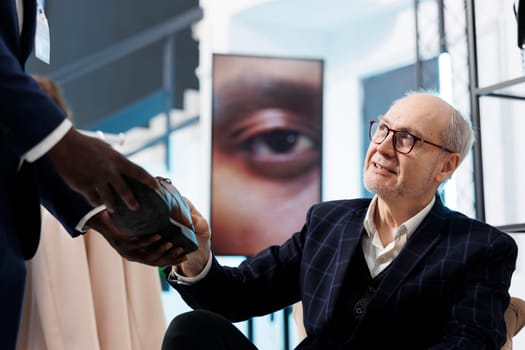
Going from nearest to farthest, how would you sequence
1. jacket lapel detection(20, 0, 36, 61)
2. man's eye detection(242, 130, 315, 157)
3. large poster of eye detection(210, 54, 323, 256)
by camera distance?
jacket lapel detection(20, 0, 36, 61) < large poster of eye detection(210, 54, 323, 256) < man's eye detection(242, 130, 315, 157)

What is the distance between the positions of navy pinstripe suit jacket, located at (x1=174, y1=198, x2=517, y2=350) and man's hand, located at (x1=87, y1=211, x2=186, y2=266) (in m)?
0.41

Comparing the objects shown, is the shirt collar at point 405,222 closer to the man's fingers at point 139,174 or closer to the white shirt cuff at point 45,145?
the man's fingers at point 139,174

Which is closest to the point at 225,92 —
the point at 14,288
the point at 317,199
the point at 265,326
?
the point at 317,199

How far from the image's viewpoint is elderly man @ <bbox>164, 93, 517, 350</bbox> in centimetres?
151

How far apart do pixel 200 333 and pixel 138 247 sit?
41 cm

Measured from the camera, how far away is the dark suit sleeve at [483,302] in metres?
1.43

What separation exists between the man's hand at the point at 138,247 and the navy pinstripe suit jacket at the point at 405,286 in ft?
1.36

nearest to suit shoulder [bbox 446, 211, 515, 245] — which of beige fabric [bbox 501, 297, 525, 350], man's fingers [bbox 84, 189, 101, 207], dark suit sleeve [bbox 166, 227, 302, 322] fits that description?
beige fabric [bbox 501, 297, 525, 350]

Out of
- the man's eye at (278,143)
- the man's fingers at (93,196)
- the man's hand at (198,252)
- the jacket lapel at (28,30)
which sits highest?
the man's eye at (278,143)

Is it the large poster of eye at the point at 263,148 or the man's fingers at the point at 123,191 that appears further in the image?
the large poster of eye at the point at 263,148

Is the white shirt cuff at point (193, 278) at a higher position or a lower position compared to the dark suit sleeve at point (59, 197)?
lower

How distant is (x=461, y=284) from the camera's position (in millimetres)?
1530

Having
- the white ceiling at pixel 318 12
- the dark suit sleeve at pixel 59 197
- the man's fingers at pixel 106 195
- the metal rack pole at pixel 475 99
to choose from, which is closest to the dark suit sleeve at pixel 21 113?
the man's fingers at pixel 106 195

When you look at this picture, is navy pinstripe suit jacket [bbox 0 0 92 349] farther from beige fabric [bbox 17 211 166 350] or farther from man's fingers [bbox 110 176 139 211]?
beige fabric [bbox 17 211 166 350]
